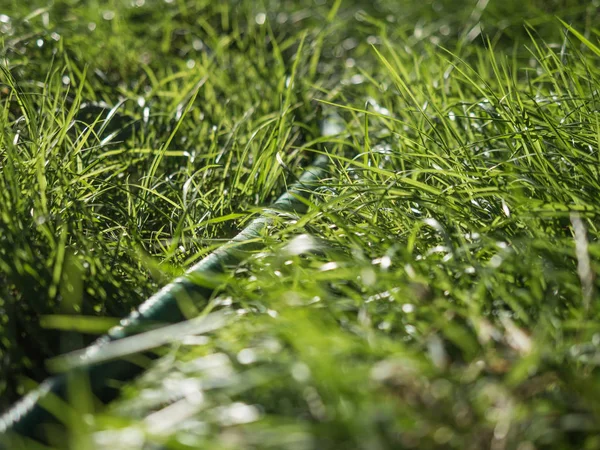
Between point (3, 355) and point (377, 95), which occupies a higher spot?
point (3, 355)

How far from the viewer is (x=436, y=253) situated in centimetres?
148

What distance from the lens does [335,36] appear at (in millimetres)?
3377

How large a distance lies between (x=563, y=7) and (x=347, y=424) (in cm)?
298

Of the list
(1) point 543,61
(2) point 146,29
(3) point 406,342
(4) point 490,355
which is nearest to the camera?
(4) point 490,355

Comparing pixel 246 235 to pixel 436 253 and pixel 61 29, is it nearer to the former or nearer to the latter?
pixel 436 253

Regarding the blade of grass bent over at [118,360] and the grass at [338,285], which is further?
the blade of grass bent over at [118,360]

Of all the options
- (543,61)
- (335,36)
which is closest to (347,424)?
(543,61)

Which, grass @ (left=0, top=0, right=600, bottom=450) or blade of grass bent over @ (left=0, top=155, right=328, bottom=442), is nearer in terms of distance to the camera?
grass @ (left=0, top=0, right=600, bottom=450)

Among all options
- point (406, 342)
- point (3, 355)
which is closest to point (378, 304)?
point (406, 342)

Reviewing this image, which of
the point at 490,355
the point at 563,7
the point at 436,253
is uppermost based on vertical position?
the point at 490,355

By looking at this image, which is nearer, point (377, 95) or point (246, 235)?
point (246, 235)

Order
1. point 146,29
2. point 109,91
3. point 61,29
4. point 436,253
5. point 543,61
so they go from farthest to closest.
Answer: point 146,29, point 61,29, point 109,91, point 543,61, point 436,253

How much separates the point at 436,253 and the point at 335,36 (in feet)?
7.00

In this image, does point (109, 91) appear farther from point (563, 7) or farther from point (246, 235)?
point (563, 7)
